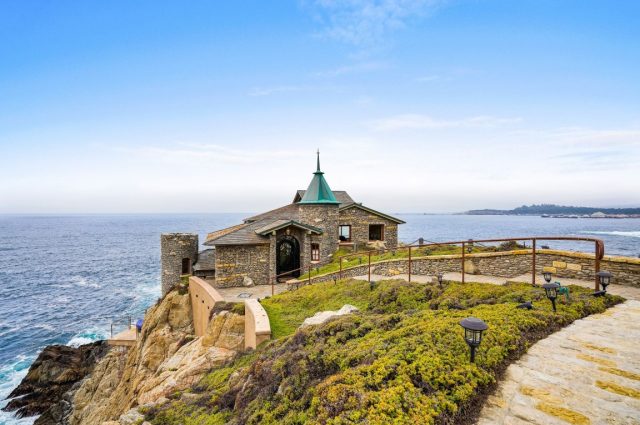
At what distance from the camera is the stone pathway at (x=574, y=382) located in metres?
4.03

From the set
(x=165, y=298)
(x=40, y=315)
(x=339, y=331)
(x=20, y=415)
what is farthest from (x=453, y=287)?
(x=40, y=315)

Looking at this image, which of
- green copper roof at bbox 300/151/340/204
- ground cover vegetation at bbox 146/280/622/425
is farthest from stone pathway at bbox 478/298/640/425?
green copper roof at bbox 300/151/340/204

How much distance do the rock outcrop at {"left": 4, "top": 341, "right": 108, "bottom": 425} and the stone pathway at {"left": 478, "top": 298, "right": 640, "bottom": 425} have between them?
892 inches

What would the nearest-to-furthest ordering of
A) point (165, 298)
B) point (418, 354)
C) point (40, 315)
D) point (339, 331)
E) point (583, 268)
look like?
point (418, 354) → point (339, 331) → point (583, 268) → point (165, 298) → point (40, 315)

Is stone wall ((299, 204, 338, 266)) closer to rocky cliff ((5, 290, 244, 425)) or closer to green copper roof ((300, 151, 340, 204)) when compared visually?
green copper roof ((300, 151, 340, 204))

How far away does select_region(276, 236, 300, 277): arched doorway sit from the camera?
22.9 metres

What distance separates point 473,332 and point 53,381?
84.7 feet

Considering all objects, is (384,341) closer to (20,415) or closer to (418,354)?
(418,354)

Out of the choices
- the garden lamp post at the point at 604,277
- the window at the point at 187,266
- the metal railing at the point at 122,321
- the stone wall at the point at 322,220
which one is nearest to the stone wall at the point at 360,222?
the stone wall at the point at 322,220

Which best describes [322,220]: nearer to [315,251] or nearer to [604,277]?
[315,251]

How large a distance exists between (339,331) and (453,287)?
4.60 meters

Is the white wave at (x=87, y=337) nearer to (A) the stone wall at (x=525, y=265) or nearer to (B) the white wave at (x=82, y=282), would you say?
(B) the white wave at (x=82, y=282)

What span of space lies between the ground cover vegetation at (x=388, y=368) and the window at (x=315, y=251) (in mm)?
13289

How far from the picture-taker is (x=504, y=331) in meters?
5.98
